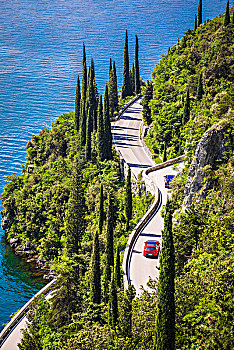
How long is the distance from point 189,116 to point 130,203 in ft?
51.4

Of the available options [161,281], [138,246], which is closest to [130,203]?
[138,246]

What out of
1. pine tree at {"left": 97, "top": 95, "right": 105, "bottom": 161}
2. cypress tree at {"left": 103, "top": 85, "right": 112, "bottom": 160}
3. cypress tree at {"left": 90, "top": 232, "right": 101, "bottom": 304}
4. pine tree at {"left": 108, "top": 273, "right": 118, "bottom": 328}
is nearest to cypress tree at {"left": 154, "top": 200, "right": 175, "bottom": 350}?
pine tree at {"left": 108, "top": 273, "right": 118, "bottom": 328}

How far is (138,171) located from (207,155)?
24229 millimetres

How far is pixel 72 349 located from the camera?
89.9 feet

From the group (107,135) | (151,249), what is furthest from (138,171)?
(151,249)

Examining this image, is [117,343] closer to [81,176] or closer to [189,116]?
[189,116]

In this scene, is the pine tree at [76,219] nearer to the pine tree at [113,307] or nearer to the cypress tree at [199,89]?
the cypress tree at [199,89]

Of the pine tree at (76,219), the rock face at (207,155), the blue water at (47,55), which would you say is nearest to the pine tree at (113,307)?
the rock face at (207,155)

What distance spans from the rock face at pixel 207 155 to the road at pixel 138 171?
6.46 meters

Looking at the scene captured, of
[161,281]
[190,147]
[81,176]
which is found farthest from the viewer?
[81,176]

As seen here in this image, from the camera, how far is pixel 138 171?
60781 millimetres

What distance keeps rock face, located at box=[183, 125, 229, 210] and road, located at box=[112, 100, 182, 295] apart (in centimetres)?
646

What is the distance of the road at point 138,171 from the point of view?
37.5 m

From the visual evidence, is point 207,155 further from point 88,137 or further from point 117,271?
point 88,137
